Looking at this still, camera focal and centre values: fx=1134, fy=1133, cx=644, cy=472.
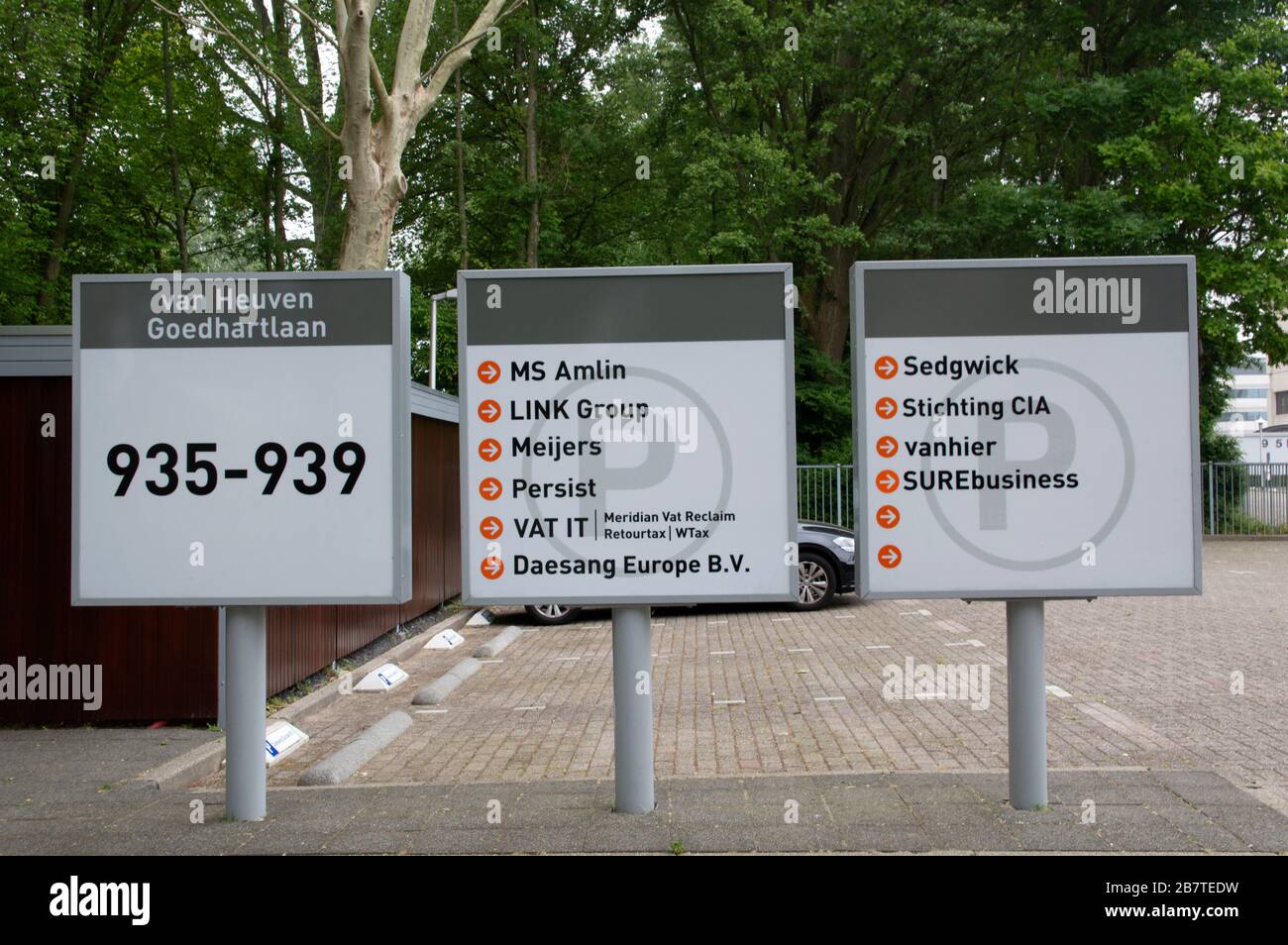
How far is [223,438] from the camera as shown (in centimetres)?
541

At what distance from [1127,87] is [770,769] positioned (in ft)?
76.8

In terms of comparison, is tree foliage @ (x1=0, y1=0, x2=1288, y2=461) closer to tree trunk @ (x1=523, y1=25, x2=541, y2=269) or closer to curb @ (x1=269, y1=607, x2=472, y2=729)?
tree trunk @ (x1=523, y1=25, x2=541, y2=269)

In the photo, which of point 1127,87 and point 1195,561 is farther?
point 1127,87

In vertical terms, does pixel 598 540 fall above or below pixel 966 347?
below

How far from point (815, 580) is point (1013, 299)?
8.73m

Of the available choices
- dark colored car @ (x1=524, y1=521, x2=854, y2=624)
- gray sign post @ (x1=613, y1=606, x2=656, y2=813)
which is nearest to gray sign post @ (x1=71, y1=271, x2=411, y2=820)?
gray sign post @ (x1=613, y1=606, x2=656, y2=813)

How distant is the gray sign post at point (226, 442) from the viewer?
212 inches

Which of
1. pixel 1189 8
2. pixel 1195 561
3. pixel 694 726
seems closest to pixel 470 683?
pixel 694 726

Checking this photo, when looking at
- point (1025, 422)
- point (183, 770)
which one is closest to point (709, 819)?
point (1025, 422)

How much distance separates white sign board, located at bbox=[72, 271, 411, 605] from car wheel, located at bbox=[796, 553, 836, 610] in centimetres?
889

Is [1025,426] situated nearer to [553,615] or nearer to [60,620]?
[60,620]

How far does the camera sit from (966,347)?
17.4ft

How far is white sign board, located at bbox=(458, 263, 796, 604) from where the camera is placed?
5.28 meters

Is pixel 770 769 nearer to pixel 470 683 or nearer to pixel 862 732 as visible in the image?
pixel 862 732
